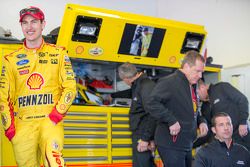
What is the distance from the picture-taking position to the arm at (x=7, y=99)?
11.1 ft

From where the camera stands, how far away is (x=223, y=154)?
3.89 meters

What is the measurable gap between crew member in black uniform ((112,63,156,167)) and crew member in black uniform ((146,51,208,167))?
0.52m

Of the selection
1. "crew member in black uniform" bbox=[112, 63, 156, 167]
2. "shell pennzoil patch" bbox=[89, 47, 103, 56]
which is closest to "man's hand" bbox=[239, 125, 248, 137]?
"crew member in black uniform" bbox=[112, 63, 156, 167]

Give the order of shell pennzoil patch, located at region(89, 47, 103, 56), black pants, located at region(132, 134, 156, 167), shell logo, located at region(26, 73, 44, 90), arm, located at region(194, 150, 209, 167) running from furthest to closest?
shell pennzoil patch, located at region(89, 47, 103, 56), black pants, located at region(132, 134, 156, 167), arm, located at region(194, 150, 209, 167), shell logo, located at region(26, 73, 44, 90)

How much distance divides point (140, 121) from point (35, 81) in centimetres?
168

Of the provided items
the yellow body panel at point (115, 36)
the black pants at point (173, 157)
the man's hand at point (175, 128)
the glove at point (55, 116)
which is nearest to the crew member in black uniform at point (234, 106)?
the yellow body panel at point (115, 36)

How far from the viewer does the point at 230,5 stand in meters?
8.01

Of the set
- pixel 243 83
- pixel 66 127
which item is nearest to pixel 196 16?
pixel 243 83

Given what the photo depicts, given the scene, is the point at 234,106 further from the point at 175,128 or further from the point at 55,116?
the point at 55,116

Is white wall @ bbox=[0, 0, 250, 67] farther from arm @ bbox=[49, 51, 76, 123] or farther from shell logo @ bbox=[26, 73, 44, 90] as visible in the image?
shell logo @ bbox=[26, 73, 44, 90]

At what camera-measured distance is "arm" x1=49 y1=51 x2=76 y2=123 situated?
3.37 metres

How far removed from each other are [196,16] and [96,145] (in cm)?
364

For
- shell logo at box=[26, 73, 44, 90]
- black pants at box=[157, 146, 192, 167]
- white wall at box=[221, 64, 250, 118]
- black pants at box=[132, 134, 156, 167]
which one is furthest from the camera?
white wall at box=[221, 64, 250, 118]

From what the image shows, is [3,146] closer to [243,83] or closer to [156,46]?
[156,46]
